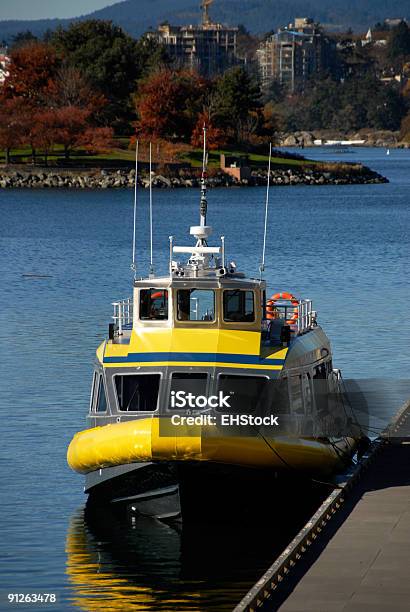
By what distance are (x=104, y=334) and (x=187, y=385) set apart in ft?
83.5

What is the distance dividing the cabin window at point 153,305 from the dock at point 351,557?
468cm

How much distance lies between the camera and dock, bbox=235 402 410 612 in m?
19.7

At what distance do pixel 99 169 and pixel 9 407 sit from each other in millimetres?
115501

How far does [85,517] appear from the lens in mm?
28000

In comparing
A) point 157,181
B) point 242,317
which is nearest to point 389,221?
point 157,181

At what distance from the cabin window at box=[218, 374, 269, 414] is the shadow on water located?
2.30 m

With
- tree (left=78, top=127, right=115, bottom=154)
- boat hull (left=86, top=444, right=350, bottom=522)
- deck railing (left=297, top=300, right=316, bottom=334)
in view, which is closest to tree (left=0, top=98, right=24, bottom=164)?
tree (left=78, top=127, right=115, bottom=154)

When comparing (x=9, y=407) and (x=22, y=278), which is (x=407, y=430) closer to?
(x=9, y=407)

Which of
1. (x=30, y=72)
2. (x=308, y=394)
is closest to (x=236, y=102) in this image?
(x=30, y=72)

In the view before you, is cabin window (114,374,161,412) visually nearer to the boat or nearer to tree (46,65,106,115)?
the boat

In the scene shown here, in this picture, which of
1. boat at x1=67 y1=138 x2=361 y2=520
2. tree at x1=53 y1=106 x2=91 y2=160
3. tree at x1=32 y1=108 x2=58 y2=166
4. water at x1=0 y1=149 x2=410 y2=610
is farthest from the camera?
tree at x1=53 y1=106 x2=91 y2=160

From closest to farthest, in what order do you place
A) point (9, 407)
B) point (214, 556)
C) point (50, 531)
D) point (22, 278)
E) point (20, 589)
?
point (20, 589)
point (214, 556)
point (50, 531)
point (9, 407)
point (22, 278)

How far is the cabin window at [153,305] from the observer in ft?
89.5

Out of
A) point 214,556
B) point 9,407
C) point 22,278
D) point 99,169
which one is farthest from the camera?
point 99,169
